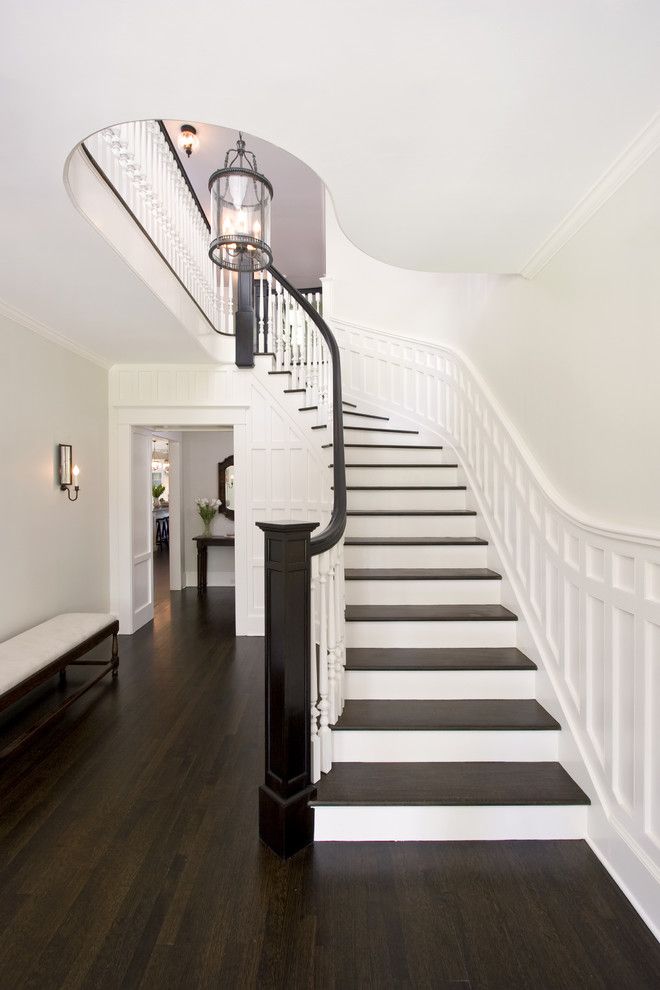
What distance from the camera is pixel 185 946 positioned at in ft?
4.88

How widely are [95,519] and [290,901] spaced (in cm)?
356

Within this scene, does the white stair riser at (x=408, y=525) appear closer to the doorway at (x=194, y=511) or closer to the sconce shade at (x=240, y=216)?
the sconce shade at (x=240, y=216)

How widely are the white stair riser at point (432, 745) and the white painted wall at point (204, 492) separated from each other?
512 cm

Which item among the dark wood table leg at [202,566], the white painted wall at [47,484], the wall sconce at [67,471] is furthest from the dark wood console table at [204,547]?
the wall sconce at [67,471]

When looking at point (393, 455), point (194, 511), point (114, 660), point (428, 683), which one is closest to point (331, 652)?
point (428, 683)

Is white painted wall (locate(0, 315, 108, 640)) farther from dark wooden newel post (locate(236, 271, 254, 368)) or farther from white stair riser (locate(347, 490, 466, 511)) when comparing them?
white stair riser (locate(347, 490, 466, 511))

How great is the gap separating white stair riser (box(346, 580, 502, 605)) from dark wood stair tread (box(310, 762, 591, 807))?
94 centimetres

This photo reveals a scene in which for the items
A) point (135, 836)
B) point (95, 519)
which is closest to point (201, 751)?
point (135, 836)

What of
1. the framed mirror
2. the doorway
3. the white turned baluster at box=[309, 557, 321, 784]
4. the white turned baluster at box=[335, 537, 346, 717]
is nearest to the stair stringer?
the white turned baluster at box=[335, 537, 346, 717]

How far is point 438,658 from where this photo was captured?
2492mm

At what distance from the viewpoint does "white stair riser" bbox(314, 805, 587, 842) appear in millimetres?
1919

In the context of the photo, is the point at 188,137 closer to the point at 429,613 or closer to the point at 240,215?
the point at 240,215

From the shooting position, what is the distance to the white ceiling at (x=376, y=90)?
3.76 feet

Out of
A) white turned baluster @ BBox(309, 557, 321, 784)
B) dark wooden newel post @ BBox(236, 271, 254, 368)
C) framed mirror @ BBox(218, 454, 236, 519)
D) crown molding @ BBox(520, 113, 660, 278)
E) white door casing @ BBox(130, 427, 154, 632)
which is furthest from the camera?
framed mirror @ BBox(218, 454, 236, 519)
